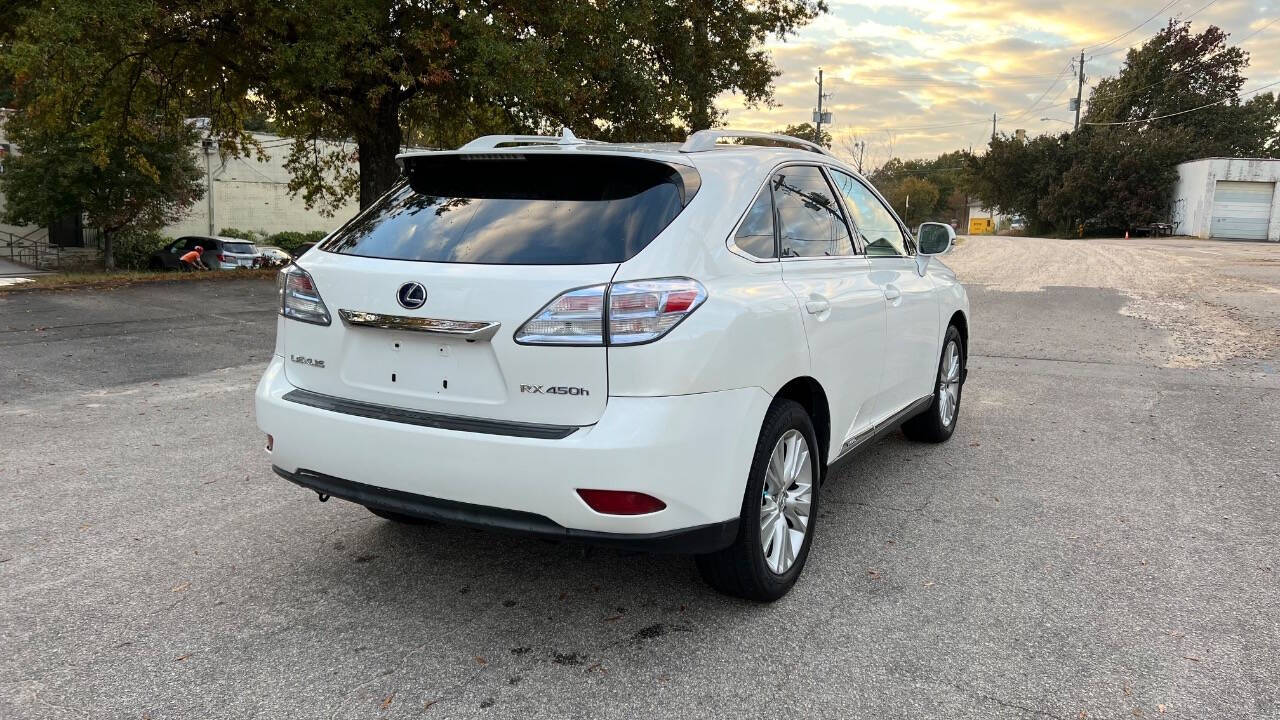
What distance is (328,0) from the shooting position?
12773mm

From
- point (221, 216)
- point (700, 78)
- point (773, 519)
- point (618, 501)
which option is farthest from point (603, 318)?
point (221, 216)

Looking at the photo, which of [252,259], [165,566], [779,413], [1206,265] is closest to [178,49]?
[252,259]

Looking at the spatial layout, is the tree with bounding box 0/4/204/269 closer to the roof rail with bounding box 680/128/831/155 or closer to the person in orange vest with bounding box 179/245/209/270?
the person in orange vest with bounding box 179/245/209/270

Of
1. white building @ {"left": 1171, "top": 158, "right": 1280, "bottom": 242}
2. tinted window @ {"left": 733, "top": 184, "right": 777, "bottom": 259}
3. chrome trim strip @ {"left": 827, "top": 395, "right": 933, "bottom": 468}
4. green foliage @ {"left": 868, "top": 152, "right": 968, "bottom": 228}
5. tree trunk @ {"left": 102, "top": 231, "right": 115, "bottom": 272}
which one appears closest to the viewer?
tinted window @ {"left": 733, "top": 184, "right": 777, "bottom": 259}

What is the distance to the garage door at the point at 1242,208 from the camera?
46312mm

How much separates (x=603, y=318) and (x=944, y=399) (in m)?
3.70

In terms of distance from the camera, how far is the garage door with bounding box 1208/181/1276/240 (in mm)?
46312

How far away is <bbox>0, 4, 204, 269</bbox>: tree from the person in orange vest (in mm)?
2870

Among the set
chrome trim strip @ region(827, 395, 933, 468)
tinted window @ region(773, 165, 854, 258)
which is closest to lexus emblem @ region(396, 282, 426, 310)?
tinted window @ region(773, 165, 854, 258)

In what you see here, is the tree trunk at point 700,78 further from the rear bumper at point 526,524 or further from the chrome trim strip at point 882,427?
the rear bumper at point 526,524

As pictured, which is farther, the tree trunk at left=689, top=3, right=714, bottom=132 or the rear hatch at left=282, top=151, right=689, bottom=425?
the tree trunk at left=689, top=3, right=714, bottom=132

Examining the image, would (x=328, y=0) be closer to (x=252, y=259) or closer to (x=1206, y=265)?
(x=252, y=259)

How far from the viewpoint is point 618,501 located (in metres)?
2.74

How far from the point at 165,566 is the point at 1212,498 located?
17.0 feet
